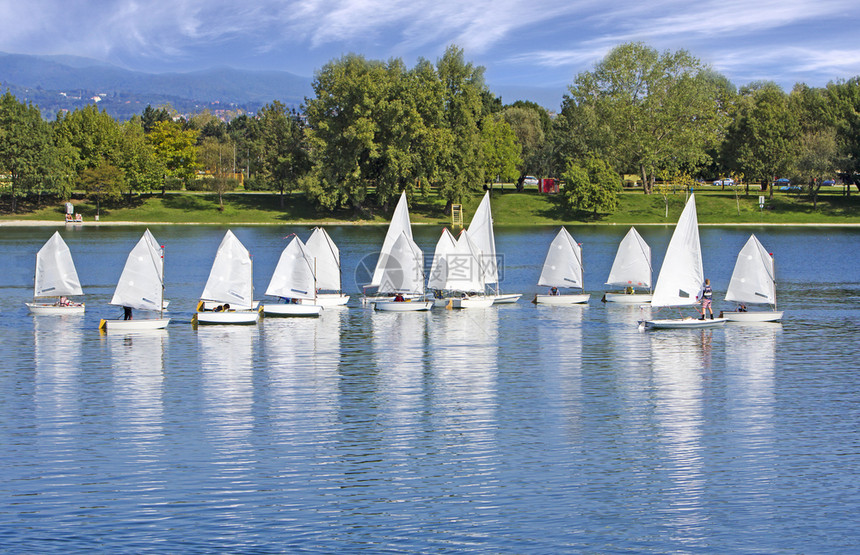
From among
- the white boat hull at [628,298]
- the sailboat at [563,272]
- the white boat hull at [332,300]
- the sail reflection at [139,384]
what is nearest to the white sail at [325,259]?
the white boat hull at [332,300]

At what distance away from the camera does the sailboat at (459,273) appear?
6334 centimetres

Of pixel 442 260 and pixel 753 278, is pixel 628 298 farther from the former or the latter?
pixel 442 260

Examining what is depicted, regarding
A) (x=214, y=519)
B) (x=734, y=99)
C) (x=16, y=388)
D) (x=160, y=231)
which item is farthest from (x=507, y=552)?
(x=734, y=99)

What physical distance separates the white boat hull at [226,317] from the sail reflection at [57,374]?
7280 millimetres

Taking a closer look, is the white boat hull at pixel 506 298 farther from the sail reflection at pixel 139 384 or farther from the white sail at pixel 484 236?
the sail reflection at pixel 139 384

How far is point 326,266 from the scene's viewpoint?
2499 inches

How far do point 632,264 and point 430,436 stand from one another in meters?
40.4

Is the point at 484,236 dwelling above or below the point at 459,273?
above

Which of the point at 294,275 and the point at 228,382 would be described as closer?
the point at 228,382

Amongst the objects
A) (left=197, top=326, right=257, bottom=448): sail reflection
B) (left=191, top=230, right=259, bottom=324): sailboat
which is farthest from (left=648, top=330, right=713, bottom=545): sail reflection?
(left=191, top=230, right=259, bottom=324): sailboat

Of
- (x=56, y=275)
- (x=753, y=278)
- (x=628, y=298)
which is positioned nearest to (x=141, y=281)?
(x=56, y=275)

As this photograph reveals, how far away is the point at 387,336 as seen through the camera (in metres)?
52.0

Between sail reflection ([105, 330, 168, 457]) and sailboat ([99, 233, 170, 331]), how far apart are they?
0.66 meters

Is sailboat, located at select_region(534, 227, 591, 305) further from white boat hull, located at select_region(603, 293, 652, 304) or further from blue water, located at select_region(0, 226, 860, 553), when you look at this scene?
blue water, located at select_region(0, 226, 860, 553)
